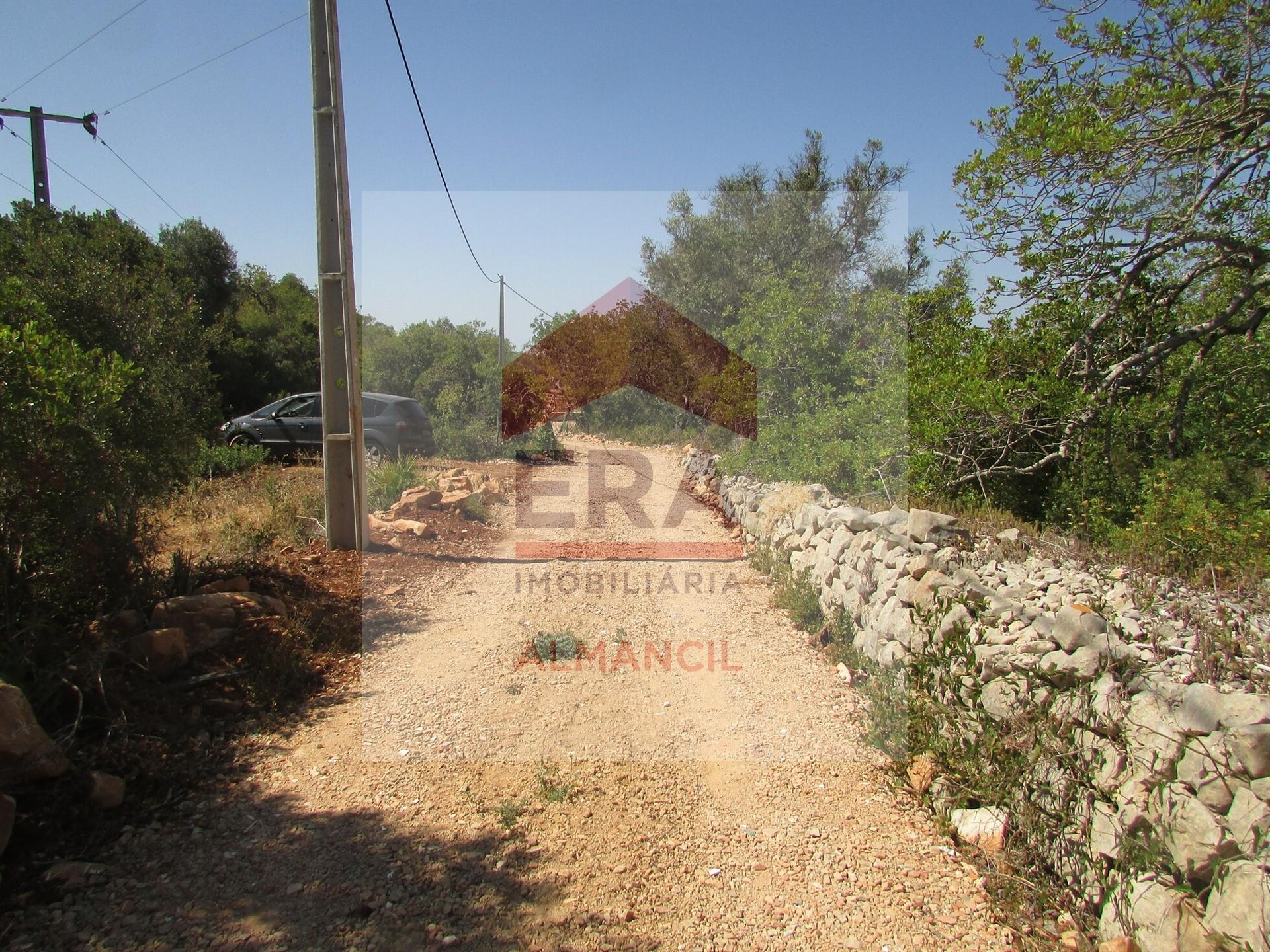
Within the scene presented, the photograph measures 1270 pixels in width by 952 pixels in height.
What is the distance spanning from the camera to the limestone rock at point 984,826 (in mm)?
3039

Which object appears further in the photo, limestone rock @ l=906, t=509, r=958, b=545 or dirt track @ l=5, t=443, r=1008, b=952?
limestone rock @ l=906, t=509, r=958, b=545

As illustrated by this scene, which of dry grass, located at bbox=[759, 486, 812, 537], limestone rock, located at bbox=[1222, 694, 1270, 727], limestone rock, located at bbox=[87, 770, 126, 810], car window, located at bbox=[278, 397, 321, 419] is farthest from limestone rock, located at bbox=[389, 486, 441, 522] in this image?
limestone rock, located at bbox=[1222, 694, 1270, 727]

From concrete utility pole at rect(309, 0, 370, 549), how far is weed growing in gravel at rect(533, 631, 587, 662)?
9.12 ft

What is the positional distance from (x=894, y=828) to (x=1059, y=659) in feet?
3.55

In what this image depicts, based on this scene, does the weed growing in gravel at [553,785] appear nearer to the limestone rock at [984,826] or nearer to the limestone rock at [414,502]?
the limestone rock at [984,826]

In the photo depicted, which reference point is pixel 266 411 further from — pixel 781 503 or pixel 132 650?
pixel 132 650

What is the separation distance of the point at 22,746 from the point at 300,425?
11733 millimetres

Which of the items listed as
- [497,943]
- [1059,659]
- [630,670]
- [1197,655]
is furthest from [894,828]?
[630,670]

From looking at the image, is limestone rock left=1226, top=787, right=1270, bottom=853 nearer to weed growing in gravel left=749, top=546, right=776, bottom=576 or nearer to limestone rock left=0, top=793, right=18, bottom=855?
limestone rock left=0, top=793, right=18, bottom=855

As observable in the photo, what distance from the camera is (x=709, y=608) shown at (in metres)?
6.53

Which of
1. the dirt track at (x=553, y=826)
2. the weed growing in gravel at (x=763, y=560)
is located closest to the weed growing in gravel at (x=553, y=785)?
the dirt track at (x=553, y=826)

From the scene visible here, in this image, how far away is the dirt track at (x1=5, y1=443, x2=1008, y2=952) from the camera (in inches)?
106

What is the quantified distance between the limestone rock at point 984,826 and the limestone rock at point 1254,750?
1.00m

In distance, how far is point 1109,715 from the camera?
2.72m
